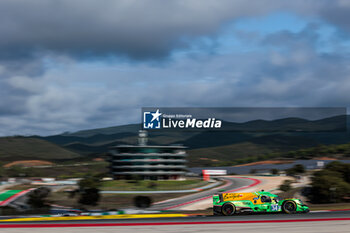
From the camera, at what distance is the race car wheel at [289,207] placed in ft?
87.8

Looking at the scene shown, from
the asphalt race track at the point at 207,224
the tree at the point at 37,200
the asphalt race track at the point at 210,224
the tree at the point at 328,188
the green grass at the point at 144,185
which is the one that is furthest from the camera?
the green grass at the point at 144,185

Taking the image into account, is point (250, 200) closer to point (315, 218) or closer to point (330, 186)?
point (315, 218)

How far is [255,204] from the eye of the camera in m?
27.1

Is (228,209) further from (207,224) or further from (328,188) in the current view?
(328,188)

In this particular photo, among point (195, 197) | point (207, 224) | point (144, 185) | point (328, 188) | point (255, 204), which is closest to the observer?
point (207, 224)

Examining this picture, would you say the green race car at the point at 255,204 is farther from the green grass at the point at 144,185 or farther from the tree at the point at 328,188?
the green grass at the point at 144,185

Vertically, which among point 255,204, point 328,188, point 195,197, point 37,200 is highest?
point 255,204

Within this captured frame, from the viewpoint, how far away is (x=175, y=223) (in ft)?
74.4

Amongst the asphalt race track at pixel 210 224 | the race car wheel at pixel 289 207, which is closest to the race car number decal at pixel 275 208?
the race car wheel at pixel 289 207

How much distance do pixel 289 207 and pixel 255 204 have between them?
231 cm

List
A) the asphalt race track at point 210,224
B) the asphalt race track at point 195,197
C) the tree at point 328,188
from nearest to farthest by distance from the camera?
the asphalt race track at point 210,224
the tree at point 328,188
the asphalt race track at point 195,197

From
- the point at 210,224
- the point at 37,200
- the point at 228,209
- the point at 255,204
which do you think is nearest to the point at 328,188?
the point at 255,204

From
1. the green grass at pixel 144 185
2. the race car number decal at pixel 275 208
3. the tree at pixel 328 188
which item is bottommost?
the green grass at pixel 144 185

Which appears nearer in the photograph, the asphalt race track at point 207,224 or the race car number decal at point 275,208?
the asphalt race track at point 207,224
